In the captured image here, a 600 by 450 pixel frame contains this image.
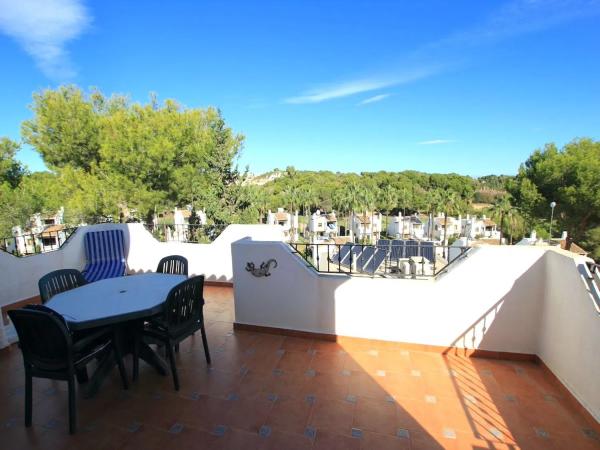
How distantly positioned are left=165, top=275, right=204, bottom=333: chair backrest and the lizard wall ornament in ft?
2.67

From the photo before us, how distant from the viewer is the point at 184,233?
6.09 m

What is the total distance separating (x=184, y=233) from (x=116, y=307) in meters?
3.89

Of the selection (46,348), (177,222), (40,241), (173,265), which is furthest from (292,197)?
(46,348)

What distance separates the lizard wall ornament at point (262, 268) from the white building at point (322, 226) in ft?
71.7

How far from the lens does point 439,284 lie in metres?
3.02

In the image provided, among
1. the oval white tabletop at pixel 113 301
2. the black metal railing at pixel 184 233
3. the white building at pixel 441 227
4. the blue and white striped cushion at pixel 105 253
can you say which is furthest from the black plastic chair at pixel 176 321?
the white building at pixel 441 227

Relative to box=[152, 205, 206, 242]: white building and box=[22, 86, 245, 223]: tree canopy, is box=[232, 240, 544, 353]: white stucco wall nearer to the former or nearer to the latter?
box=[152, 205, 206, 242]: white building

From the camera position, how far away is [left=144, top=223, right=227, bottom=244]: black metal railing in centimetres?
607

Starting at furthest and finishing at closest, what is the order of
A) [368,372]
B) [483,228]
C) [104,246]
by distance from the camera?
[483,228] → [104,246] → [368,372]

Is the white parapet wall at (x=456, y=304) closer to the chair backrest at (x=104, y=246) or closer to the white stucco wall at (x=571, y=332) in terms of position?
the white stucco wall at (x=571, y=332)

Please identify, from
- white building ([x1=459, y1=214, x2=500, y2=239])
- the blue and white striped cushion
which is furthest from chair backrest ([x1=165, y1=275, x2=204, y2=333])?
white building ([x1=459, y1=214, x2=500, y2=239])

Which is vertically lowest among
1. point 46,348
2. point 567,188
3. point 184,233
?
point 46,348

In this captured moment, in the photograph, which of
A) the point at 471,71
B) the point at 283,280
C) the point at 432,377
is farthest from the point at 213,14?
the point at 471,71

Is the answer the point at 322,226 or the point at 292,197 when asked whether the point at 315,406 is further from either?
the point at 322,226
